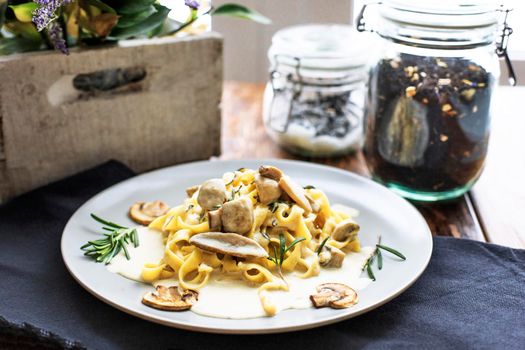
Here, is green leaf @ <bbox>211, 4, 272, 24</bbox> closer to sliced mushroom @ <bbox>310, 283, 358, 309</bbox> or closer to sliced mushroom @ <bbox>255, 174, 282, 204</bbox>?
sliced mushroom @ <bbox>255, 174, 282, 204</bbox>

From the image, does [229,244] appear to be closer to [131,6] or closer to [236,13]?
[131,6]

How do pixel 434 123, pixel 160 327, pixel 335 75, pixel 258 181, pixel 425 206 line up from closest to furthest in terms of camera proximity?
pixel 160 327
pixel 258 181
pixel 434 123
pixel 425 206
pixel 335 75

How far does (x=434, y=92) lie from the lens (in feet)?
4.48

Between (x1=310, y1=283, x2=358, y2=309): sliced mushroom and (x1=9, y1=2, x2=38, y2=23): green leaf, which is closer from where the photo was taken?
(x1=310, y1=283, x2=358, y2=309): sliced mushroom

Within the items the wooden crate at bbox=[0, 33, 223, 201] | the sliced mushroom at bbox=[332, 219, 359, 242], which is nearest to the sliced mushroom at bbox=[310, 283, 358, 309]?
the sliced mushroom at bbox=[332, 219, 359, 242]

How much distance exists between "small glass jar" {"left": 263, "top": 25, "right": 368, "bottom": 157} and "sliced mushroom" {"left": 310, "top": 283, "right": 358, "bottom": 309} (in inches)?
24.5

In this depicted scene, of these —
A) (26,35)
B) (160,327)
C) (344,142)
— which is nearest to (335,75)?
(344,142)

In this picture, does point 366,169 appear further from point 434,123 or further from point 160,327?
point 160,327

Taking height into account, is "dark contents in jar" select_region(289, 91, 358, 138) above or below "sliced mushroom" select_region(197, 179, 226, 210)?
below

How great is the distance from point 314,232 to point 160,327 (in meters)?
0.32

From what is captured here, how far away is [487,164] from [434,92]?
0.42 meters

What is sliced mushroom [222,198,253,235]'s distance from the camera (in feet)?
3.72

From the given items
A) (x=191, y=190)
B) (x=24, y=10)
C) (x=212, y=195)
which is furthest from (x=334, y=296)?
(x=24, y=10)

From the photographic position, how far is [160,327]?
1047mm
